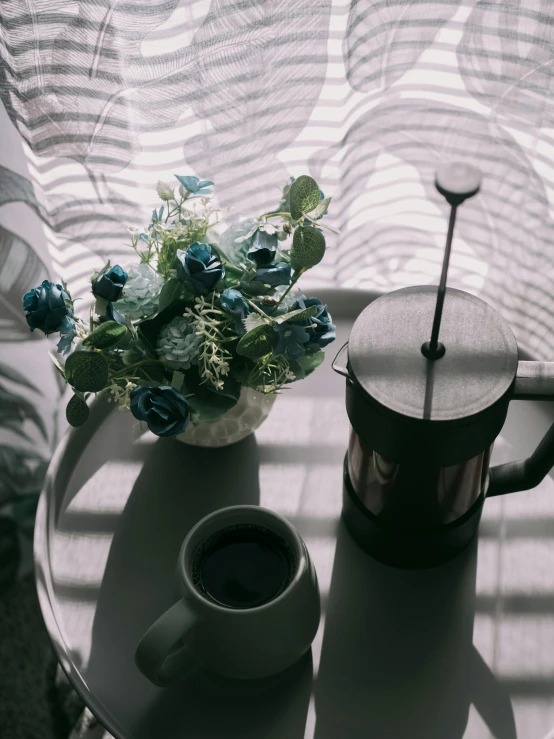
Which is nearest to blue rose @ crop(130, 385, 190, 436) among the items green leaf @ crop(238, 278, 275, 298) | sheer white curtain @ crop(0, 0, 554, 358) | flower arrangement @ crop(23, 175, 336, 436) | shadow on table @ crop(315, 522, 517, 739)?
flower arrangement @ crop(23, 175, 336, 436)

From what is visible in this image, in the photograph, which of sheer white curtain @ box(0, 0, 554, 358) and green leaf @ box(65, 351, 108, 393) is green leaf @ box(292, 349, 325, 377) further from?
sheer white curtain @ box(0, 0, 554, 358)

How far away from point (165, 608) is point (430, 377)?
0.97 feet

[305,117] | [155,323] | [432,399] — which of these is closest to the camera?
[432,399]

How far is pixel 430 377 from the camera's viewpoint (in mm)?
531

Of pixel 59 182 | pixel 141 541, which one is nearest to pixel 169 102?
pixel 59 182

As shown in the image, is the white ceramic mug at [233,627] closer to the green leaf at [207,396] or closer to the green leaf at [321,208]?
the green leaf at [207,396]

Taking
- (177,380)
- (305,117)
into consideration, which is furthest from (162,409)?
(305,117)

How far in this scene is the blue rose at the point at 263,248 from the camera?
60 cm

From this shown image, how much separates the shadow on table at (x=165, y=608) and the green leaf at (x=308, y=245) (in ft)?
0.72

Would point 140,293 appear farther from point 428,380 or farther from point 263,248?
point 428,380

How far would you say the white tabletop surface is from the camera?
60 cm

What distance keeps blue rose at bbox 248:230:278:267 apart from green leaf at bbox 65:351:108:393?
0.14 m

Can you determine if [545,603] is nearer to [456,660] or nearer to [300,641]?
[456,660]

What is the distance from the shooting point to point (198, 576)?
1.88ft
